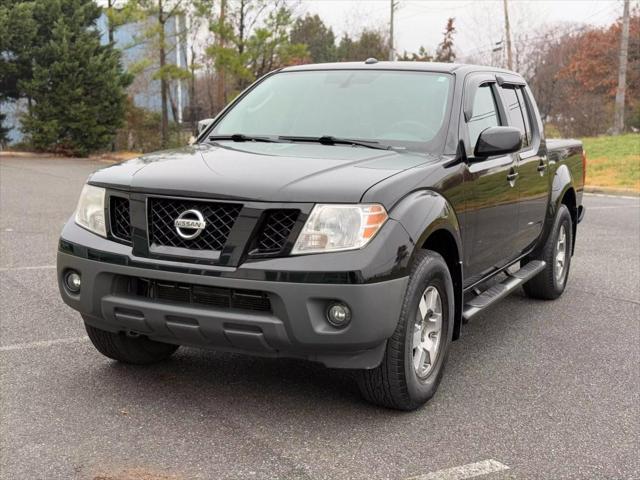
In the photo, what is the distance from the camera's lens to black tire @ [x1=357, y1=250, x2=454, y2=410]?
11.6 feet

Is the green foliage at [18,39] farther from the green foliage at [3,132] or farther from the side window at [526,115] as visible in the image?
the side window at [526,115]

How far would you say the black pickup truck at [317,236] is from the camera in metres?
3.30

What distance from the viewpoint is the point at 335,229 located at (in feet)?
10.9

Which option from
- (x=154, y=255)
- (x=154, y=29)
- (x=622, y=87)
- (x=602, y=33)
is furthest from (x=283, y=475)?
(x=602, y=33)

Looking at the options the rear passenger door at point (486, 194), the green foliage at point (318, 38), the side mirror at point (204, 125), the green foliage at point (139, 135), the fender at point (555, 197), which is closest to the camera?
the rear passenger door at point (486, 194)

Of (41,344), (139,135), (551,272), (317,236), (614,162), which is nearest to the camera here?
(317,236)

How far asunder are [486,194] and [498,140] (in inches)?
15.3

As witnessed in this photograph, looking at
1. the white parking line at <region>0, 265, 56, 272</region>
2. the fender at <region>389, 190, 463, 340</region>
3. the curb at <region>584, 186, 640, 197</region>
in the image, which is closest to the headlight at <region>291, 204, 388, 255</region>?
the fender at <region>389, 190, 463, 340</region>

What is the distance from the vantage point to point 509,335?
Answer: 17.5 ft

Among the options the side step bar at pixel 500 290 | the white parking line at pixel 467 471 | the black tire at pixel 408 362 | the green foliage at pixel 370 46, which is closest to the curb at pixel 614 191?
the side step bar at pixel 500 290

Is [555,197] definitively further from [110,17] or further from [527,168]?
[110,17]

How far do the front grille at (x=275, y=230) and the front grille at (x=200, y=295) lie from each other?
0.21 m

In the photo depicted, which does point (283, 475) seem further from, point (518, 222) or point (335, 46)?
point (335, 46)

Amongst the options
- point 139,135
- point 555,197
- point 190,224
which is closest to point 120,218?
point 190,224
